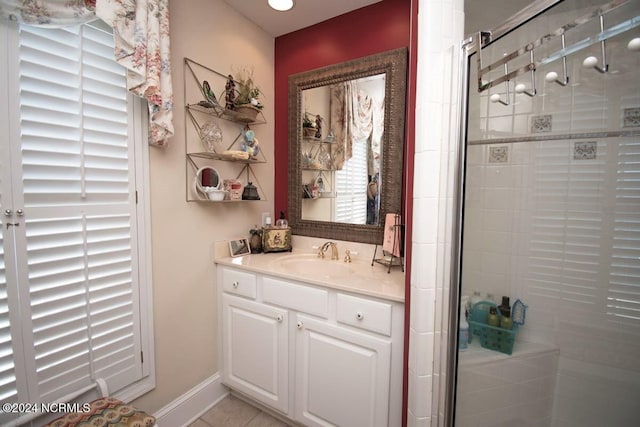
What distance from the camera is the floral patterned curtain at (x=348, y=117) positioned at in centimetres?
179

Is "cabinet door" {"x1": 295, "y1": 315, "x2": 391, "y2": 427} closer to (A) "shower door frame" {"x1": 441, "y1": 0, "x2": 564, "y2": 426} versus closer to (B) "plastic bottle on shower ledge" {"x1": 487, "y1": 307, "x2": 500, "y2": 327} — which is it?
(A) "shower door frame" {"x1": 441, "y1": 0, "x2": 564, "y2": 426}

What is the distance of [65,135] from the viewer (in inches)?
43.6

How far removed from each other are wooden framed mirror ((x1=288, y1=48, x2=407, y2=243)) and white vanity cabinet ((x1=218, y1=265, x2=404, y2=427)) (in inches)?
23.4

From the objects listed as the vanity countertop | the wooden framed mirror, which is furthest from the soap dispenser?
the vanity countertop

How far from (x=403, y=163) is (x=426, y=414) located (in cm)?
126

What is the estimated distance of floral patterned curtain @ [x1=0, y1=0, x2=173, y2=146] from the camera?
993 millimetres

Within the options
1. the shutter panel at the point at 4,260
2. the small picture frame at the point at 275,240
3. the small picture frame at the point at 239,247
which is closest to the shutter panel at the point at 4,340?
the shutter panel at the point at 4,260

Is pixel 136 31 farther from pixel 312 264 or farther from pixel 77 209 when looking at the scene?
pixel 312 264

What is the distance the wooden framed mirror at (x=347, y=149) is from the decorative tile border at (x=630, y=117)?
0.97 metres

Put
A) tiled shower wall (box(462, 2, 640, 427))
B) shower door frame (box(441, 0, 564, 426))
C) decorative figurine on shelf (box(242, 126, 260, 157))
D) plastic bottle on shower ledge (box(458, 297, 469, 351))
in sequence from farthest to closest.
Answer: decorative figurine on shelf (box(242, 126, 260, 157)), tiled shower wall (box(462, 2, 640, 427)), plastic bottle on shower ledge (box(458, 297, 469, 351)), shower door frame (box(441, 0, 564, 426))

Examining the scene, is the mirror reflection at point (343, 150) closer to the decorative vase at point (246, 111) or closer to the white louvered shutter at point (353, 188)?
the white louvered shutter at point (353, 188)

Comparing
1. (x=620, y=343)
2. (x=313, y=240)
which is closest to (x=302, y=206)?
(x=313, y=240)

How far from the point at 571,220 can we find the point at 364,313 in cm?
112

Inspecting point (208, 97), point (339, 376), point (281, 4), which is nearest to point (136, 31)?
point (208, 97)
